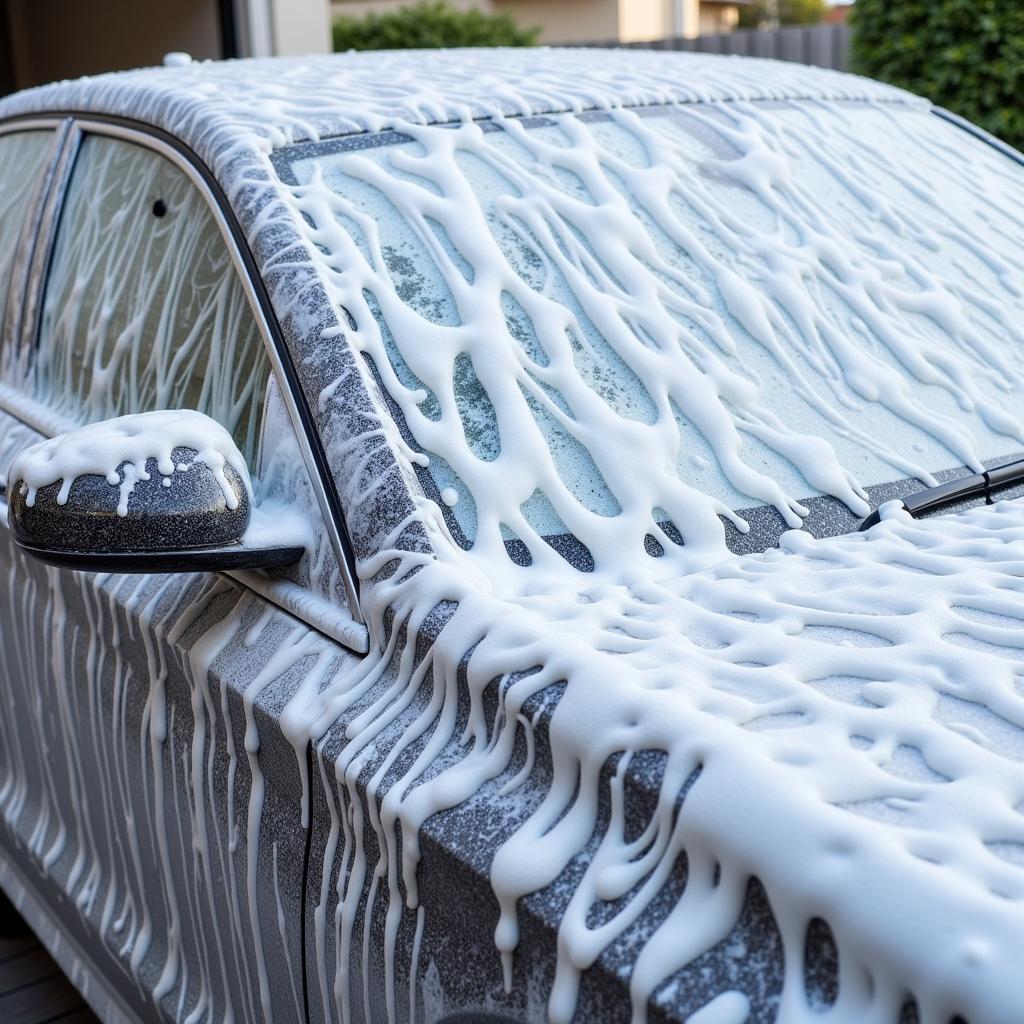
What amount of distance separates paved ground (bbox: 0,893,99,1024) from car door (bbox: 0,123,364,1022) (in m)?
0.25

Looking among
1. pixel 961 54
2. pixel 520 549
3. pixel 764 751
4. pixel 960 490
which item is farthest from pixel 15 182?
pixel 961 54

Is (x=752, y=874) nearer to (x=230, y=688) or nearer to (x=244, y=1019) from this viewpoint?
(x=230, y=688)

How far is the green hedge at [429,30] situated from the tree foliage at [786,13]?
24909mm

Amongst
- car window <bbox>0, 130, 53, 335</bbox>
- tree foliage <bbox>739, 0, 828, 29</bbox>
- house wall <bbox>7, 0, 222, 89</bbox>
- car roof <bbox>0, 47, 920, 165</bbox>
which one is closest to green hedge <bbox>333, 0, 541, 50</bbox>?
house wall <bbox>7, 0, 222, 89</bbox>

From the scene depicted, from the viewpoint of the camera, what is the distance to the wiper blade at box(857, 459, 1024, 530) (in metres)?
1.65

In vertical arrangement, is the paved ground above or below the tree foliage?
above

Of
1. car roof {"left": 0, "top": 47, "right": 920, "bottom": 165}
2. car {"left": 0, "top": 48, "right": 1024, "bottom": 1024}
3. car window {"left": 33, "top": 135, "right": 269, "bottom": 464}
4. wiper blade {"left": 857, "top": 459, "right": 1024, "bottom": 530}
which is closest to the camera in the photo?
car {"left": 0, "top": 48, "right": 1024, "bottom": 1024}

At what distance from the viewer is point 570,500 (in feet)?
5.04

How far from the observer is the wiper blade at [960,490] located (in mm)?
1653

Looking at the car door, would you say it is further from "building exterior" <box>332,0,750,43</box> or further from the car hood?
"building exterior" <box>332,0,750,43</box>

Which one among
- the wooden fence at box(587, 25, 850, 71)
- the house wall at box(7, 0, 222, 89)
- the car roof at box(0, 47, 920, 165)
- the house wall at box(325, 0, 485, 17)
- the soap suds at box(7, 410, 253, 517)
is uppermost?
the car roof at box(0, 47, 920, 165)

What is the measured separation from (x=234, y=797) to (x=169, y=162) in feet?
3.34

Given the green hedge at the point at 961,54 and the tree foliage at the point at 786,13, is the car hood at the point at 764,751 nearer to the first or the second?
the green hedge at the point at 961,54

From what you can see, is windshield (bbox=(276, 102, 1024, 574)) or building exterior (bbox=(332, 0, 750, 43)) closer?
windshield (bbox=(276, 102, 1024, 574))
